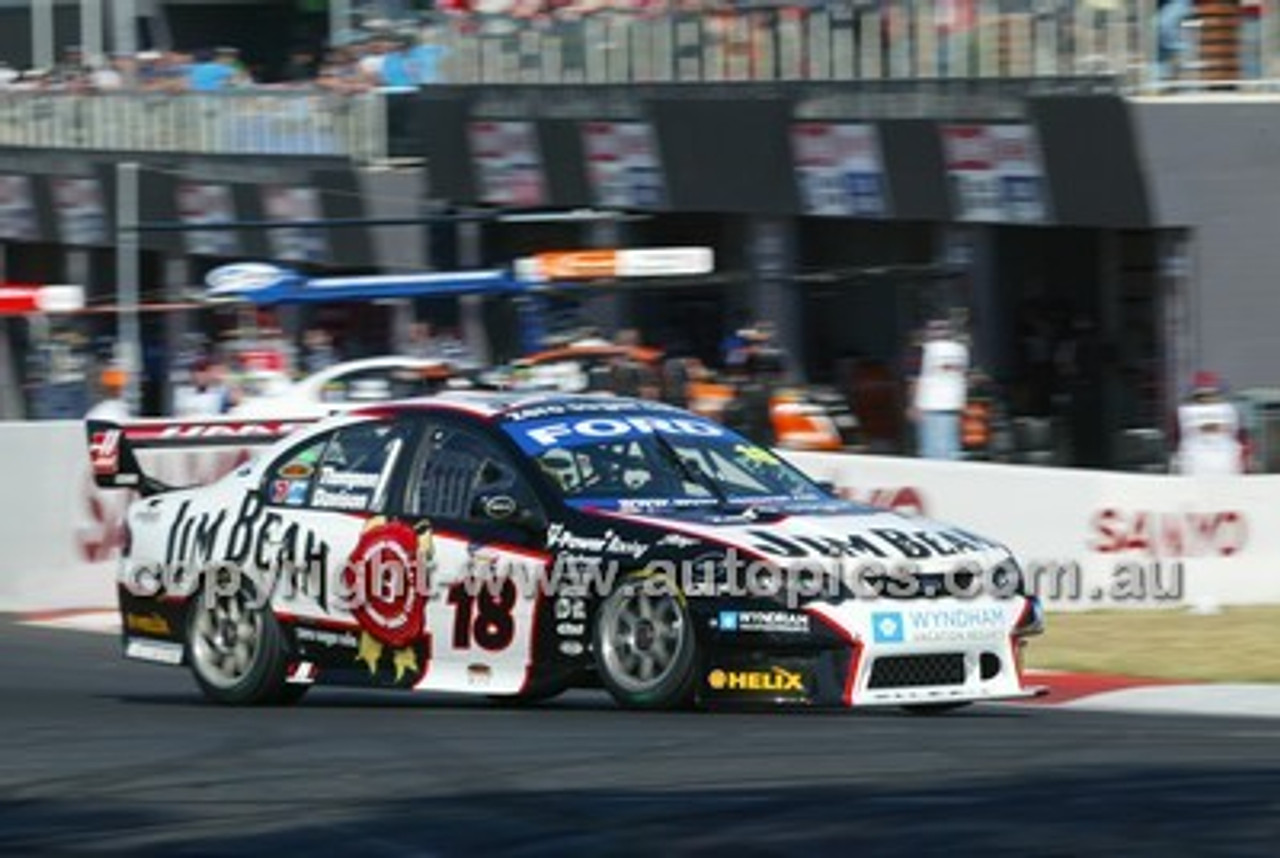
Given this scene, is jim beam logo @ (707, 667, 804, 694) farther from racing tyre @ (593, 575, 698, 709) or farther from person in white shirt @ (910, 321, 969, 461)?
person in white shirt @ (910, 321, 969, 461)

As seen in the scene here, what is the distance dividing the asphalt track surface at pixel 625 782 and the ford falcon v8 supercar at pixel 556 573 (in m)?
0.22

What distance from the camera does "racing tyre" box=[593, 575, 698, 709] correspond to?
1184 centimetres

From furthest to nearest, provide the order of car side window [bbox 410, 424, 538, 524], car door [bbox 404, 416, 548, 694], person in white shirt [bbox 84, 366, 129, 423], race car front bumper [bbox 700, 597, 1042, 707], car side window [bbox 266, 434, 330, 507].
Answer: person in white shirt [bbox 84, 366, 129, 423] → car side window [bbox 266, 434, 330, 507] → car side window [bbox 410, 424, 538, 524] → car door [bbox 404, 416, 548, 694] → race car front bumper [bbox 700, 597, 1042, 707]

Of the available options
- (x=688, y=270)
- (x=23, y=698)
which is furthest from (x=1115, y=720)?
(x=688, y=270)

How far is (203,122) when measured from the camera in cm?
3628

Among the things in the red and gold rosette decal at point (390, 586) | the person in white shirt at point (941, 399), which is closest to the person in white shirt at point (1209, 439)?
the person in white shirt at point (941, 399)

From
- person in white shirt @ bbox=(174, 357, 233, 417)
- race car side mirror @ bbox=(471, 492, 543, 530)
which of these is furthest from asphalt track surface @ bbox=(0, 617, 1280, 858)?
person in white shirt @ bbox=(174, 357, 233, 417)

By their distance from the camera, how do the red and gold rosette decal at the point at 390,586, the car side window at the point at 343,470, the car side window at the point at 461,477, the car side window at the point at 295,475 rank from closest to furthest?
the car side window at the point at 461,477, the red and gold rosette decal at the point at 390,586, the car side window at the point at 343,470, the car side window at the point at 295,475

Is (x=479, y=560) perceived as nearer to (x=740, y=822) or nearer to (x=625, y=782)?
(x=625, y=782)

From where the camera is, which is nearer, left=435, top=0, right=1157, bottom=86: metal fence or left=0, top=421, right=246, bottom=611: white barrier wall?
left=0, top=421, right=246, bottom=611: white barrier wall

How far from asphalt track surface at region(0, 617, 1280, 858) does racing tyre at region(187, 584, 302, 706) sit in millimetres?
266

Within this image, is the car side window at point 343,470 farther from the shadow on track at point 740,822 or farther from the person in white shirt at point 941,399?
the person in white shirt at point 941,399

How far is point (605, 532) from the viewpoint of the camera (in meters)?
12.2

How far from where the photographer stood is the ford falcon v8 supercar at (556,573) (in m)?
11.8
